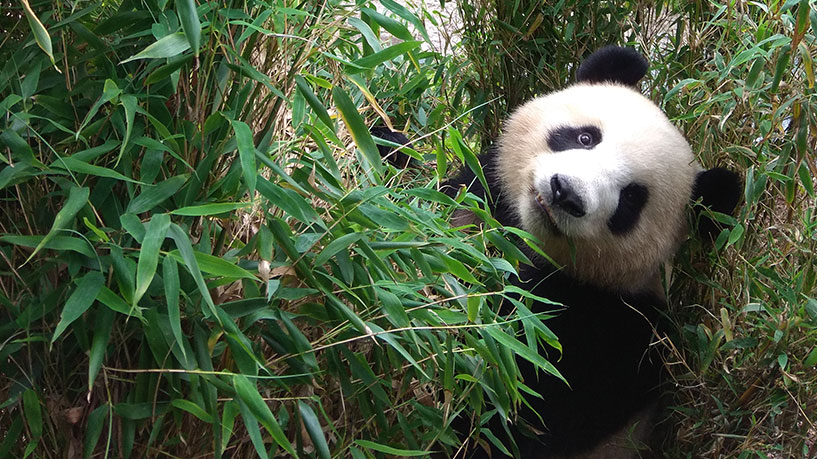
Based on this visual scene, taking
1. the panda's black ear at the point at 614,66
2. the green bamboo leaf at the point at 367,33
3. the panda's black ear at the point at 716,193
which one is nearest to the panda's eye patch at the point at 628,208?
the panda's black ear at the point at 716,193

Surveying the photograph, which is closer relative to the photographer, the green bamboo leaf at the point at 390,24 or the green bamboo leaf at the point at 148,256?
the green bamboo leaf at the point at 148,256

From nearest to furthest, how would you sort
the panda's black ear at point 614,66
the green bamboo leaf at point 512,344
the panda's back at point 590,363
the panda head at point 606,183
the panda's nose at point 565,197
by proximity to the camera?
the green bamboo leaf at point 512,344
the panda's nose at point 565,197
the panda head at point 606,183
the panda's back at point 590,363
the panda's black ear at point 614,66

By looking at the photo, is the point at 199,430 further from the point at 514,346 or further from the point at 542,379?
the point at 542,379

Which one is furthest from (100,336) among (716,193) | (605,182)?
(716,193)

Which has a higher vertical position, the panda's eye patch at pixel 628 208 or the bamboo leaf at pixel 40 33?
the bamboo leaf at pixel 40 33

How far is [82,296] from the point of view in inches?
55.6

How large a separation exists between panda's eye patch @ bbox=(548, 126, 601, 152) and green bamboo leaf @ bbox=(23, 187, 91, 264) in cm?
169

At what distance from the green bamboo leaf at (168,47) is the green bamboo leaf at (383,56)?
1.19ft

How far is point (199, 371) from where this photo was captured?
4.76ft

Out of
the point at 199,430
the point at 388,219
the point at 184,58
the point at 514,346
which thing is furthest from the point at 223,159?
the point at 514,346

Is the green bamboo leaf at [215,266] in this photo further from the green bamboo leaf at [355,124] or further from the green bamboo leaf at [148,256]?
the green bamboo leaf at [355,124]

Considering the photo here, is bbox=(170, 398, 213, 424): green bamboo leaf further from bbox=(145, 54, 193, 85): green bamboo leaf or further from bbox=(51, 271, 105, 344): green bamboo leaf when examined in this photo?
bbox=(145, 54, 193, 85): green bamboo leaf

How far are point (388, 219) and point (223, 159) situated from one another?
0.35m

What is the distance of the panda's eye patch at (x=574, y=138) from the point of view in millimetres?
2748
